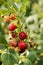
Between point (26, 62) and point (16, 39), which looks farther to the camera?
point (16, 39)

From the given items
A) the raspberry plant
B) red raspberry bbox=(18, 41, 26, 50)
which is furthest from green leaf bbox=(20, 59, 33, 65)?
red raspberry bbox=(18, 41, 26, 50)

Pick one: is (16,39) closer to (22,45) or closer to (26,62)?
(22,45)

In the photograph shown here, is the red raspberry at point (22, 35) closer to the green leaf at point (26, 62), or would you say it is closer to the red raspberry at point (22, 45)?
the red raspberry at point (22, 45)

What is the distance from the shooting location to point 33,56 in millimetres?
1858

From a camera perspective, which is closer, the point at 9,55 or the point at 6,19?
the point at 9,55

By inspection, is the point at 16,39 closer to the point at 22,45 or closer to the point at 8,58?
the point at 22,45

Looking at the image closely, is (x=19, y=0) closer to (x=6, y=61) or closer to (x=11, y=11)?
(x=11, y=11)

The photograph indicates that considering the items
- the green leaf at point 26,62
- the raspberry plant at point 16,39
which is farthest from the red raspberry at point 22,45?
the green leaf at point 26,62

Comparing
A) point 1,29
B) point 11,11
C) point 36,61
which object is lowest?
point 36,61

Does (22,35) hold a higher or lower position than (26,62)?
higher

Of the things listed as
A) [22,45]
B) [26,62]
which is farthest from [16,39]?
[26,62]

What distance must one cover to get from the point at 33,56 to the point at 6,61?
32 cm

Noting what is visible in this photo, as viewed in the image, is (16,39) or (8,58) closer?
(8,58)

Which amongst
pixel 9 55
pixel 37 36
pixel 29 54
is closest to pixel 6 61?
pixel 9 55
